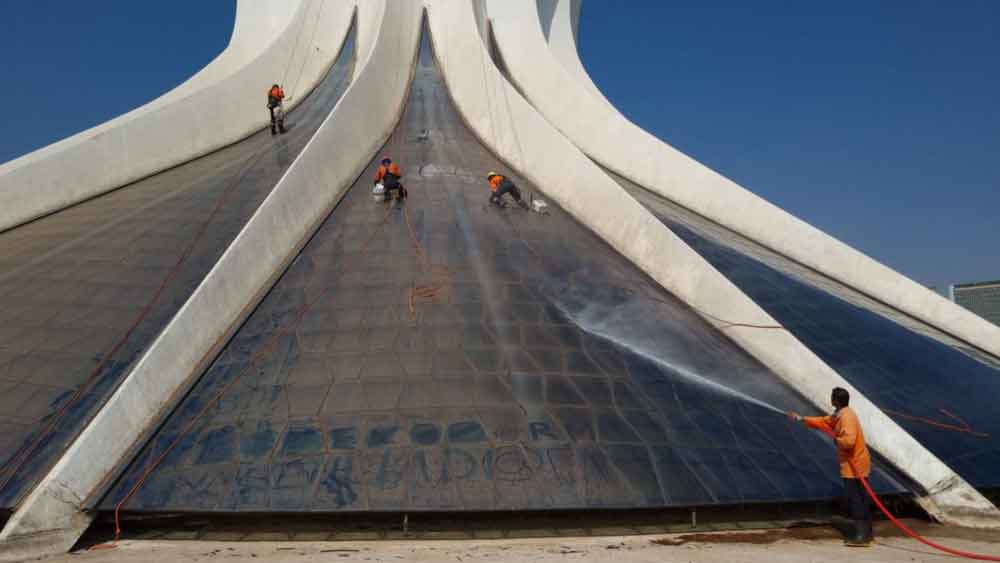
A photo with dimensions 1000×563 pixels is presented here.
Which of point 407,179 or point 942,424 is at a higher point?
point 407,179

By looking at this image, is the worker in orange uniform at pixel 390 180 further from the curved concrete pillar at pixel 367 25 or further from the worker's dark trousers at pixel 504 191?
the curved concrete pillar at pixel 367 25

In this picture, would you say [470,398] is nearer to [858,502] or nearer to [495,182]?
[858,502]

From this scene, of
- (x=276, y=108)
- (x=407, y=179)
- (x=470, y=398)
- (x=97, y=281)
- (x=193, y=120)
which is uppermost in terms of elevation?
(x=276, y=108)

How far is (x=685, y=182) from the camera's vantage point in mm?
10547

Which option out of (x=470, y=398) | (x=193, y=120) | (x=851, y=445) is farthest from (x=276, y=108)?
(x=851, y=445)

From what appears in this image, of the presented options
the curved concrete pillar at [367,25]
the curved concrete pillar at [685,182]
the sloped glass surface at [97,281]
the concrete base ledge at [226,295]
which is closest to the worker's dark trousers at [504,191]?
the concrete base ledge at [226,295]

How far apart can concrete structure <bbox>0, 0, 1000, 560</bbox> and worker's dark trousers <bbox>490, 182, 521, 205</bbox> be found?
26.2 inches

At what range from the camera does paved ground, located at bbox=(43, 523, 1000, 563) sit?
399 cm

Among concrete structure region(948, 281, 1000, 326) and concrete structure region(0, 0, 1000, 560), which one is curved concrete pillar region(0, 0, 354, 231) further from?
concrete structure region(948, 281, 1000, 326)

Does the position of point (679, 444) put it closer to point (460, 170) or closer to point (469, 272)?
point (469, 272)

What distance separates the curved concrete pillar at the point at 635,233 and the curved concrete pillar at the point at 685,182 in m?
1.04

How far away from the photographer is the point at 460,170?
9.59 metres

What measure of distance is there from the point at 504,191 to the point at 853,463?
512 cm

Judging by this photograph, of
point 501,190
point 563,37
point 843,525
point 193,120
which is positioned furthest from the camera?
point 563,37
